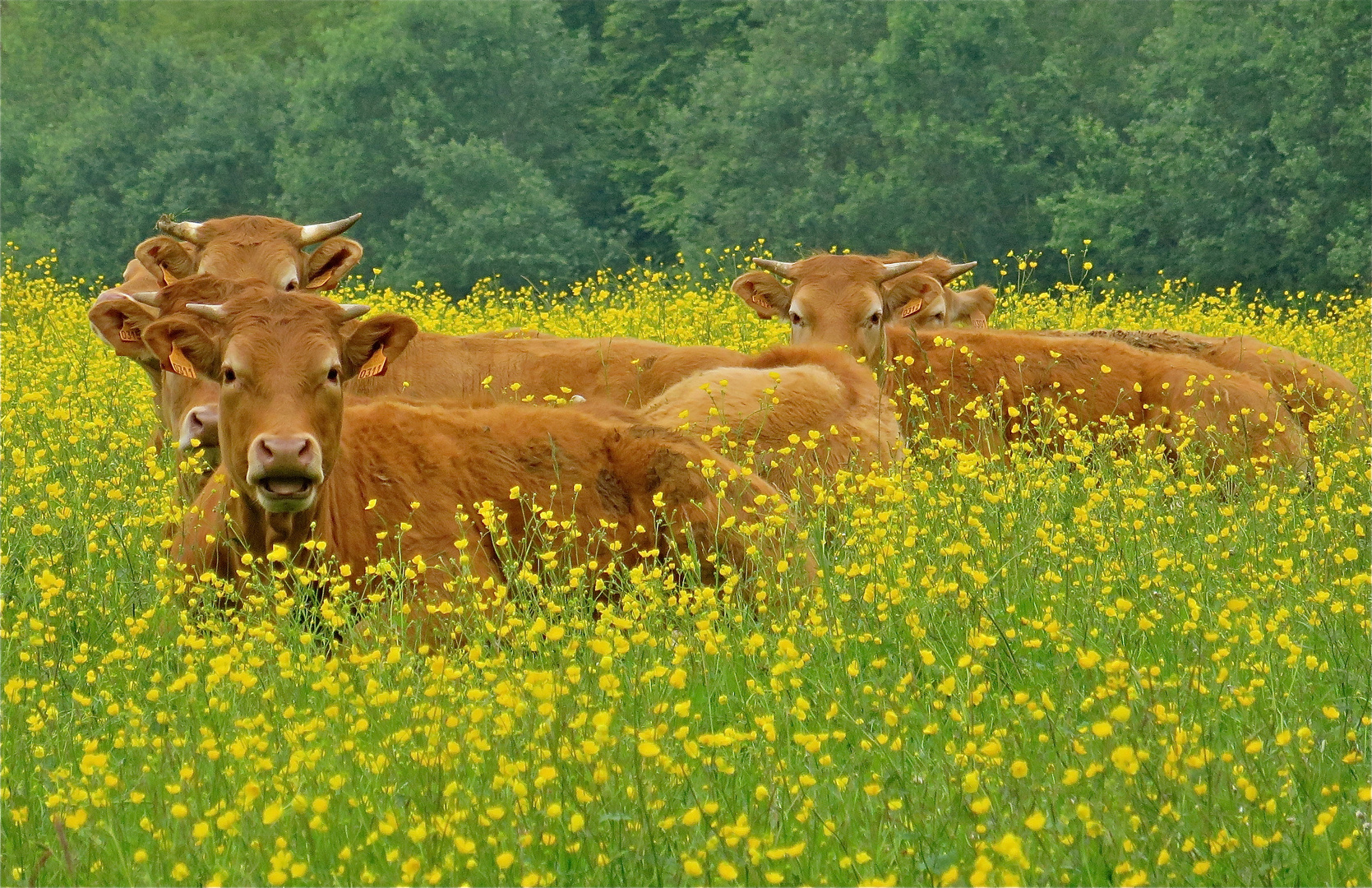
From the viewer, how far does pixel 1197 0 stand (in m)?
30.7

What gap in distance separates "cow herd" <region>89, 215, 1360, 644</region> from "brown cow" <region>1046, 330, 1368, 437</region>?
24 mm

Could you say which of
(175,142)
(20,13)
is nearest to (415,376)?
(175,142)

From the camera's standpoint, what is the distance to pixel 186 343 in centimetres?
577

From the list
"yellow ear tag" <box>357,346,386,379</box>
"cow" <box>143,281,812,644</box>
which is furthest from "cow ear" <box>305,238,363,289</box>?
"yellow ear tag" <box>357,346,386,379</box>

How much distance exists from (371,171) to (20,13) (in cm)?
2747

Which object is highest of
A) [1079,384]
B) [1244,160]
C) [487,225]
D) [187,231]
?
[187,231]

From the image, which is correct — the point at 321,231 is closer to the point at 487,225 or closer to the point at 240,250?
the point at 240,250

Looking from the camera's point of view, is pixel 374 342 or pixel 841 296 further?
pixel 841 296

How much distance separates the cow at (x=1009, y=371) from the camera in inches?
376

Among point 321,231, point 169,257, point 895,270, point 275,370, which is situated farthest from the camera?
point 895,270

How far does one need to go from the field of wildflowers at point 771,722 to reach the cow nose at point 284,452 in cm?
46

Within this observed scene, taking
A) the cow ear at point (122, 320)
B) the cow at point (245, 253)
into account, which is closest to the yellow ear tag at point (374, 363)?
the cow ear at point (122, 320)

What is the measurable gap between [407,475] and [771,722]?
286 centimetres

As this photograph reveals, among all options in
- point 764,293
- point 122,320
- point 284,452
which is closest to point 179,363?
point 284,452
